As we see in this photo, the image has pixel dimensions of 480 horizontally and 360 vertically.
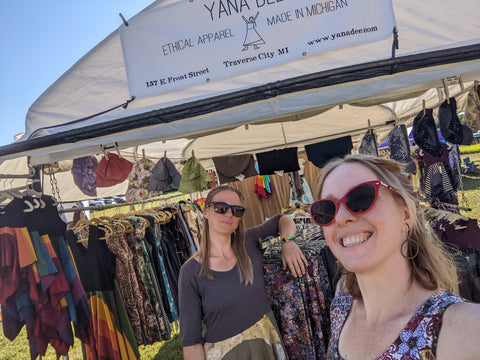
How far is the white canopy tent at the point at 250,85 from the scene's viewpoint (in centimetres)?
162

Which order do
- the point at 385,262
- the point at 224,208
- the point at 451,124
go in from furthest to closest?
the point at 451,124
the point at 224,208
the point at 385,262

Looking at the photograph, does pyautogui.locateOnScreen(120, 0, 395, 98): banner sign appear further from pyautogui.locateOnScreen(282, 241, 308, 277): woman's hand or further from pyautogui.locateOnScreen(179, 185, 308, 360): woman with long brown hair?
pyautogui.locateOnScreen(282, 241, 308, 277): woman's hand

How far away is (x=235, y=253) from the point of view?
202 centimetres

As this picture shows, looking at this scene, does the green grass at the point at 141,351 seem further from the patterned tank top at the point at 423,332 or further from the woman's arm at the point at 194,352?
the patterned tank top at the point at 423,332

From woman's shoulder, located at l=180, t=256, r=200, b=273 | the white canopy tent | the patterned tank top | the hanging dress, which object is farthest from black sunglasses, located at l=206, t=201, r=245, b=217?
the hanging dress

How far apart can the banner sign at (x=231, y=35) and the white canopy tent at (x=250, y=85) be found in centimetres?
4

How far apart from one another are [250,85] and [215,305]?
1363mm

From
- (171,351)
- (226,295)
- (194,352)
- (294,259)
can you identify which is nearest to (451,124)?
(294,259)

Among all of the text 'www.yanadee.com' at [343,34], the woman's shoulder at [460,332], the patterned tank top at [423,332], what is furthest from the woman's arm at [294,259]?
the text 'www.yanadee.com' at [343,34]

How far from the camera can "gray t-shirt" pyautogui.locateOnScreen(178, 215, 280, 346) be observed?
178cm

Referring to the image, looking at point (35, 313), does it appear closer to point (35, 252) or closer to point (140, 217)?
point (35, 252)

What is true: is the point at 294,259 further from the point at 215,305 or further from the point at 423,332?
the point at 423,332

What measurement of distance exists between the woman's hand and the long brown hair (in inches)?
9.8

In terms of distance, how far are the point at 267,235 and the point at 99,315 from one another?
1.63 metres
